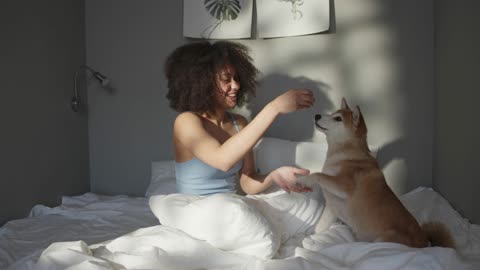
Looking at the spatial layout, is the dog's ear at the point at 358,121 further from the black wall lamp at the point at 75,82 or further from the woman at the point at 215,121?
the black wall lamp at the point at 75,82

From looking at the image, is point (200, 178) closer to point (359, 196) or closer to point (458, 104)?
point (359, 196)

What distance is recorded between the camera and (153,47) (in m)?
2.39

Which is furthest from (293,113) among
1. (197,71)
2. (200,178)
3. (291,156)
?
(200,178)

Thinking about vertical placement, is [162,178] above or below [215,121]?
below

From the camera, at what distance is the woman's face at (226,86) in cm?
159

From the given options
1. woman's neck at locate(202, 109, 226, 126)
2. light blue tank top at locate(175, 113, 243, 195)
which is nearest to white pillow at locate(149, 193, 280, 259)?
light blue tank top at locate(175, 113, 243, 195)

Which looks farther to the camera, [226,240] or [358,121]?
[358,121]

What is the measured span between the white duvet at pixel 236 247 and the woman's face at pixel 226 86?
0.46m

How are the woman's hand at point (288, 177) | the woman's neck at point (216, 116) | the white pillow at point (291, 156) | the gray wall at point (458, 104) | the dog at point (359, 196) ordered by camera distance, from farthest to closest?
the white pillow at point (291, 156) → the woman's neck at point (216, 116) → the gray wall at point (458, 104) → the woman's hand at point (288, 177) → the dog at point (359, 196)

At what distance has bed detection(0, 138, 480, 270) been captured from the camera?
1.02 m

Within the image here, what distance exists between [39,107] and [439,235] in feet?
6.41

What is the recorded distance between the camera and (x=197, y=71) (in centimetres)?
158

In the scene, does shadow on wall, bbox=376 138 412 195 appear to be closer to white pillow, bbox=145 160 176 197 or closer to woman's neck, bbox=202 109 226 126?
woman's neck, bbox=202 109 226 126

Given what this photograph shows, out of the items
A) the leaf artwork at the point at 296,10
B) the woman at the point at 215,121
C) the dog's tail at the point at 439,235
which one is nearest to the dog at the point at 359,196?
the dog's tail at the point at 439,235
